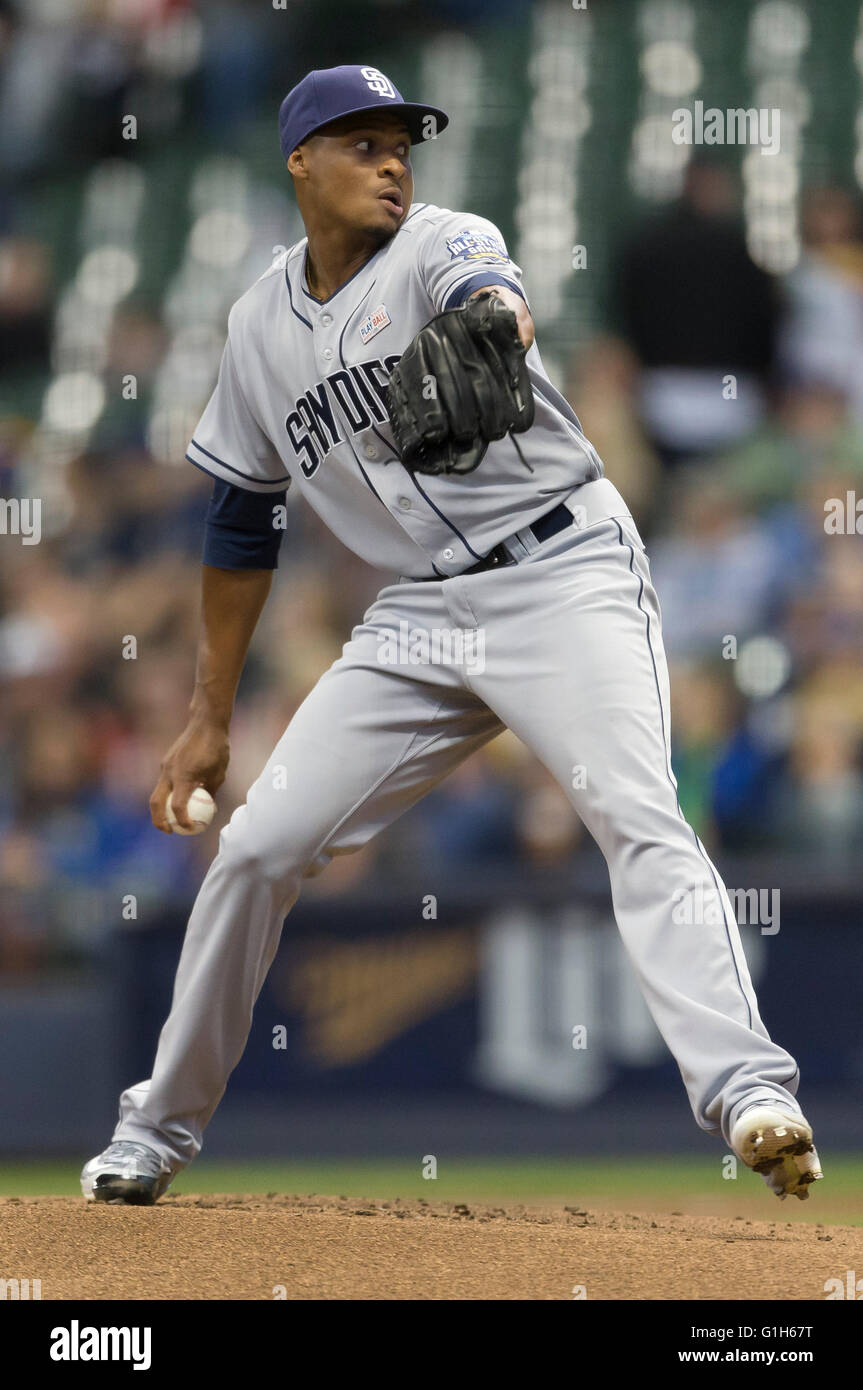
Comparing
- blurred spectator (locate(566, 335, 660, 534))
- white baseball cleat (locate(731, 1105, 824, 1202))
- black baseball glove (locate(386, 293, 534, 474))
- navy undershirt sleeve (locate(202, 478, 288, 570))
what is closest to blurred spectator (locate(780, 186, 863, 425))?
blurred spectator (locate(566, 335, 660, 534))

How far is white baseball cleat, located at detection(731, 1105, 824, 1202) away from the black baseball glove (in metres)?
1.10

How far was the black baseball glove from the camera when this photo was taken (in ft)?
9.47

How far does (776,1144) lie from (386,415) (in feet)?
4.55

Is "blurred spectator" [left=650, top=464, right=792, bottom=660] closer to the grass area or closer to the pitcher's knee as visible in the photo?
the grass area

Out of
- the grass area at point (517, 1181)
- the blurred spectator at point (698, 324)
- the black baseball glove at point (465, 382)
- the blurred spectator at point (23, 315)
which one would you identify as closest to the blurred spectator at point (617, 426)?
the blurred spectator at point (698, 324)

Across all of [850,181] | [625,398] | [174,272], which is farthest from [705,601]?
[174,272]

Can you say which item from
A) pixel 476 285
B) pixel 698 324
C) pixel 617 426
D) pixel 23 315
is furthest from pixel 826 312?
pixel 476 285

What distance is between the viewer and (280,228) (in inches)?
399

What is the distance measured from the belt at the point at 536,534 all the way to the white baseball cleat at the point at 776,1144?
1035 millimetres

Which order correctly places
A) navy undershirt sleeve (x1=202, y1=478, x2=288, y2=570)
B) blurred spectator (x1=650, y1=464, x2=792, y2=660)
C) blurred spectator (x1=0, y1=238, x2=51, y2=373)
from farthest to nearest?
blurred spectator (x1=0, y1=238, x2=51, y2=373) → blurred spectator (x1=650, y1=464, x2=792, y2=660) → navy undershirt sleeve (x1=202, y1=478, x2=288, y2=570)

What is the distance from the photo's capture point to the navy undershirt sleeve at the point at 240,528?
3631 mm

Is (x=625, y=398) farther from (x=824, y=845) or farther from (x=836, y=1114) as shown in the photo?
(x=836, y=1114)

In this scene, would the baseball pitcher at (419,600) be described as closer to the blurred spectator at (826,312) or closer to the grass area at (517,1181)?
the grass area at (517,1181)

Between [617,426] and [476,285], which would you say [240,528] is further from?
[617,426]
